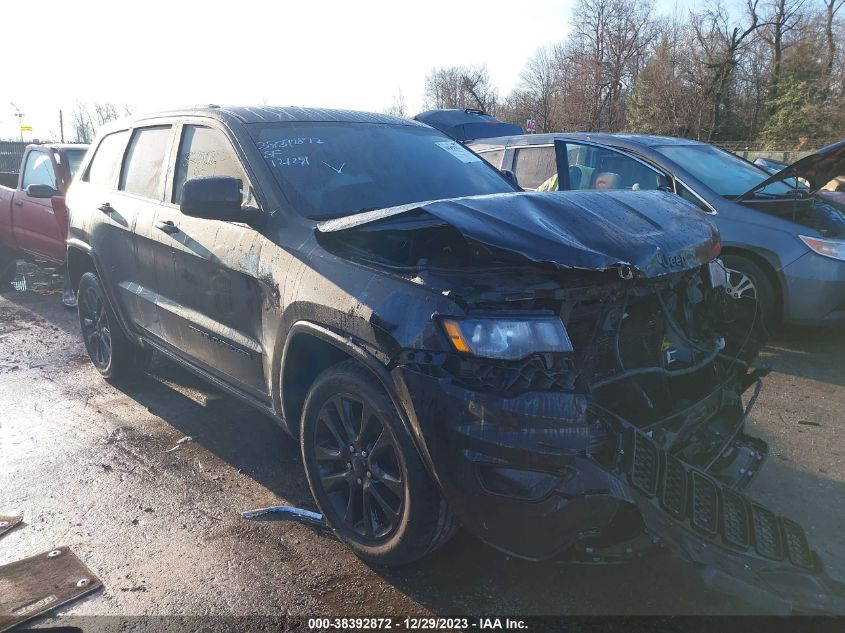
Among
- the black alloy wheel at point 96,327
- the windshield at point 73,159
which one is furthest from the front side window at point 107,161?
the windshield at point 73,159

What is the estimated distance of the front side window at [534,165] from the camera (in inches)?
274

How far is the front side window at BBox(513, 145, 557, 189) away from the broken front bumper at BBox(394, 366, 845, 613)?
493cm

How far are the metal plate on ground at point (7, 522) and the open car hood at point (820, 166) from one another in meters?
4.76

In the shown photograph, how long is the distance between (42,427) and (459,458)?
348cm

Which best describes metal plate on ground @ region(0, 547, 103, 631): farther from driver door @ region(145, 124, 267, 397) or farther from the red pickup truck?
the red pickup truck

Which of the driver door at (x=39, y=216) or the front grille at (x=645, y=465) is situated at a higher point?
the driver door at (x=39, y=216)

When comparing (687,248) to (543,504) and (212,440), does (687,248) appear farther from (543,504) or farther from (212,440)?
(212,440)

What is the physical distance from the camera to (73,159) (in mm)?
8117

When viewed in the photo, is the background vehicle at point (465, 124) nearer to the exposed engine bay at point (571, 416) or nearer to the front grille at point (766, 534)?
the exposed engine bay at point (571, 416)

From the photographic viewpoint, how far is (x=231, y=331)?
3.49 meters

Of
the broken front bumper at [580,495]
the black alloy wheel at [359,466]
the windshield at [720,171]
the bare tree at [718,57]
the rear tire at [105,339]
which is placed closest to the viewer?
the broken front bumper at [580,495]

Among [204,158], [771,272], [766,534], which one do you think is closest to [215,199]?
[204,158]

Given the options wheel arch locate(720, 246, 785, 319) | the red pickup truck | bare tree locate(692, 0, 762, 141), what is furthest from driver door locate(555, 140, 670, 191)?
bare tree locate(692, 0, 762, 141)

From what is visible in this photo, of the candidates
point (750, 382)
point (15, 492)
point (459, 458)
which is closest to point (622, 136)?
point (750, 382)
